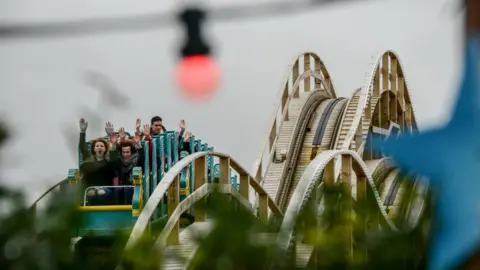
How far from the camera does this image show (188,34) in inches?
96.9

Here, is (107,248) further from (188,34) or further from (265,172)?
(265,172)

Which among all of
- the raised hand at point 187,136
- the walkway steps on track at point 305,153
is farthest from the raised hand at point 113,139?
the walkway steps on track at point 305,153

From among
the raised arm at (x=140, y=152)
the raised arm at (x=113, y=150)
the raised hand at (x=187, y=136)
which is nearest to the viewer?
the raised arm at (x=113, y=150)

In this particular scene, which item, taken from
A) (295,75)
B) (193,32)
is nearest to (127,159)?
(295,75)

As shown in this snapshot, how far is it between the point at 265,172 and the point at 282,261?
13714 mm

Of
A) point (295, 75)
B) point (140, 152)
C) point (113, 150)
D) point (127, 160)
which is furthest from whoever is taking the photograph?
point (295, 75)

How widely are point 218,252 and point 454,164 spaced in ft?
1.36

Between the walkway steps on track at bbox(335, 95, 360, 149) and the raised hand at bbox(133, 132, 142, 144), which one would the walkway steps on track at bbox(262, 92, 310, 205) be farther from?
the raised hand at bbox(133, 132, 142, 144)

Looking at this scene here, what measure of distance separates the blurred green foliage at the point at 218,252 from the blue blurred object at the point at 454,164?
0.26 m

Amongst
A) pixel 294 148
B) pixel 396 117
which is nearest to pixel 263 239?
pixel 294 148

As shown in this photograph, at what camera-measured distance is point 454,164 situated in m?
1.63

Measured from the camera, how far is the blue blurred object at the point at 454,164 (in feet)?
5.15

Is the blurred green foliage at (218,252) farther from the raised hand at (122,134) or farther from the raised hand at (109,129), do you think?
the raised hand at (109,129)

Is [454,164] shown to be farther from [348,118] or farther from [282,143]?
[348,118]
